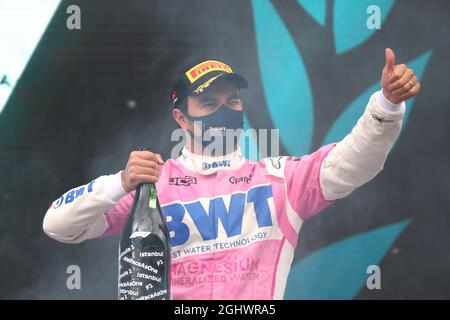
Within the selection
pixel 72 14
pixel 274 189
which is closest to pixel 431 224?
pixel 274 189

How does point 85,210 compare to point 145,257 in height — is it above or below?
above

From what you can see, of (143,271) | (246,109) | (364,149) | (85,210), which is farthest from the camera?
(246,109)

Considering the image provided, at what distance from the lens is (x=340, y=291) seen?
3.14 m

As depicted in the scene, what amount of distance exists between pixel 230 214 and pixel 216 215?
0.13ft

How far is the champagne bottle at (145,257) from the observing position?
6.14ft

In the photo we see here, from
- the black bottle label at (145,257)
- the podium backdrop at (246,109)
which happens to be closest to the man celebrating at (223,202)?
the black bottle label at (145,257)

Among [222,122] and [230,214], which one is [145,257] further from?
[222,122]

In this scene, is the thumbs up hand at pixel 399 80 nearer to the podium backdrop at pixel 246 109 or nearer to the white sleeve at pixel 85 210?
the white sleeve at pixel 85 210

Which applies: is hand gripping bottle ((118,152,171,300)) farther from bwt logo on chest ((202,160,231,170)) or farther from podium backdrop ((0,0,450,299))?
podium backdrop ((0,0,450,299))

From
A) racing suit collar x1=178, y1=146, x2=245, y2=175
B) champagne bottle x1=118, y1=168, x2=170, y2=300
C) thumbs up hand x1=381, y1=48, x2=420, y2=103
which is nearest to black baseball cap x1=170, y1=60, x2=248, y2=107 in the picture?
racing suit collar x1=178, y1=146, x2=245, y2=175

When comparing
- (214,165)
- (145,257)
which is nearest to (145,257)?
(145,257)

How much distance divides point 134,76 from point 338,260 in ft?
3.49

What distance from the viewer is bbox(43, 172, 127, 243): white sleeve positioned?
221 cm

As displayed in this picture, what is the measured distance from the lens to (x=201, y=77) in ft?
8.11
